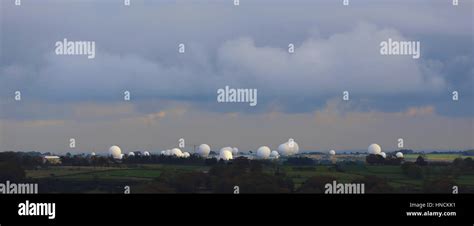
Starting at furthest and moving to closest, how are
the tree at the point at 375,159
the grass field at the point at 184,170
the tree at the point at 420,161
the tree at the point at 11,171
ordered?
1. the tree at the point at 11,171
2. the tree at the point at 420,161
3. the tree at the point at 375,159
4. the grass field at the point at 184,170

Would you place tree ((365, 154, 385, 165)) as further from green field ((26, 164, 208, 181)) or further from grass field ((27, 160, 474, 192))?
green field ((26, 164, 208, 181))

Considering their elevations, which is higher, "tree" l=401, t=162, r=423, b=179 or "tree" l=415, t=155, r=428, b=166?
"tree" l=415, t=155, r=428, b=166


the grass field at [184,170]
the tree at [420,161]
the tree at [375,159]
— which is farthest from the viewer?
the tree at [420,161]

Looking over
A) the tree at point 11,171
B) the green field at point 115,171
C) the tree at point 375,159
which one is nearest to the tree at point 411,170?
the tree at point 375,159

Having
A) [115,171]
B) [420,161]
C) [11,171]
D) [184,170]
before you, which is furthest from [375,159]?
[11,171]

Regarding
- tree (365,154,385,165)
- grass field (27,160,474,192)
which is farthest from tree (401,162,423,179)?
tree (365,154,385,165)

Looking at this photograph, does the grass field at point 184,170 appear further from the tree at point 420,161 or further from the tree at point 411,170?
the tree at point 420,161

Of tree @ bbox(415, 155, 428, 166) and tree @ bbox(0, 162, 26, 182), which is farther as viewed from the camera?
tree @ bbox(0, 162, 26, 182)

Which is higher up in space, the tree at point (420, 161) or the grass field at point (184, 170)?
the tree at point (420, 161)
